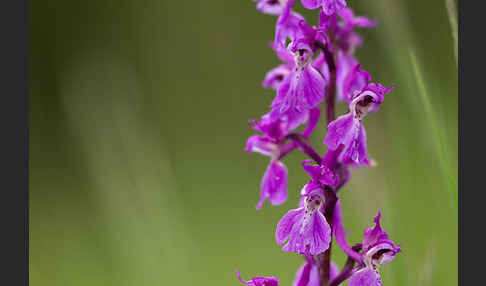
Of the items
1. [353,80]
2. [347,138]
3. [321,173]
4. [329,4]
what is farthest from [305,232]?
[329,4]

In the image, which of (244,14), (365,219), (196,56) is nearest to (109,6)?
(196,56)

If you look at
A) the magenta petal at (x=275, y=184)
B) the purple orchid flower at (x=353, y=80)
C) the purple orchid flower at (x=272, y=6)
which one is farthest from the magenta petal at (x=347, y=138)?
the purple orchid flower at (x=272, y=6)

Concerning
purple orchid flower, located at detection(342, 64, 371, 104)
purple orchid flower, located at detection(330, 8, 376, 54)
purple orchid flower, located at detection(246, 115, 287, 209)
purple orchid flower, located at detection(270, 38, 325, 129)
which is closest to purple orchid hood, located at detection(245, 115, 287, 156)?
purple orchid flower, located at detection(246, 115, 287, 209)

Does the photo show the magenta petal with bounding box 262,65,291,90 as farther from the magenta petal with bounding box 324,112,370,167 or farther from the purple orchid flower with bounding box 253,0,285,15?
the magenta petal with bounding box 324,112,370,167

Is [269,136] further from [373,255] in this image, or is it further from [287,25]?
[373,255]

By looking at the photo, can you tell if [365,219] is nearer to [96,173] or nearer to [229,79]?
[96,173]

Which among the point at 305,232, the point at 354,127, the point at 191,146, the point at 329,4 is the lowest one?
the point at 305,232
